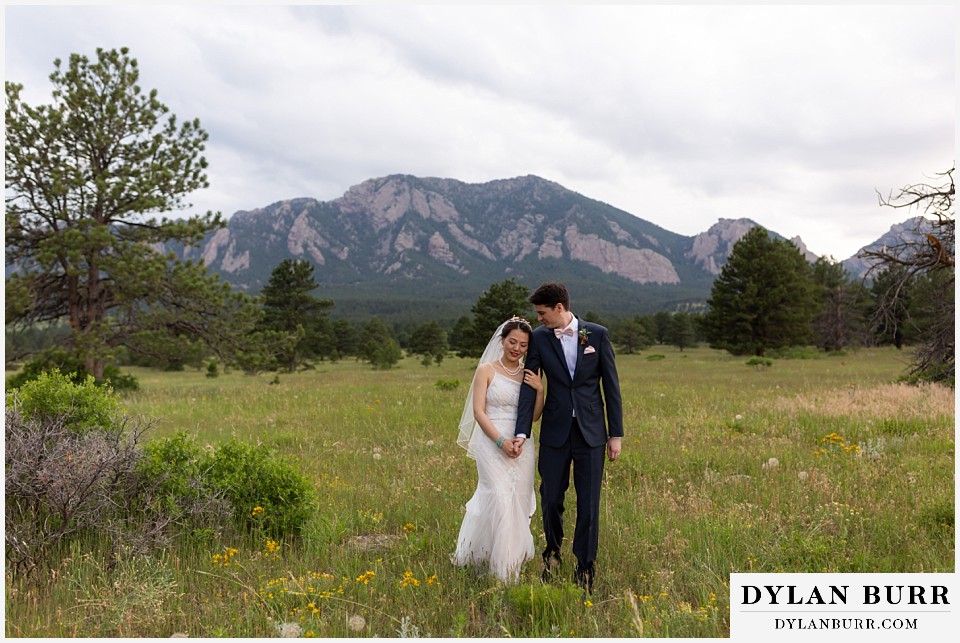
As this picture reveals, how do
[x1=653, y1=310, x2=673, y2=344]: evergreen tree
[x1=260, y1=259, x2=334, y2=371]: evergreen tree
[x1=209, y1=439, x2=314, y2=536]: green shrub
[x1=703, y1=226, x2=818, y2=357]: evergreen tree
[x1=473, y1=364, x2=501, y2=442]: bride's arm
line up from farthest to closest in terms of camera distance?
[x1=653, y1=310, x2=673, y2=344]: evergreen tree, [x1=260, y1=259, x2=334, y2=371]: evergreen tree, [x1=703, y1=226, x2=818, y2=357]: evergreen tree, [x1=209, y1=439, x2=314, y2=536]: green shrub, [x1=473, y1=364, x2=501, y2=442]: bride's arm

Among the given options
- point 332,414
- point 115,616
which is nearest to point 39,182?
point 332,414

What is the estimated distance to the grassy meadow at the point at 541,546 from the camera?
3.81m

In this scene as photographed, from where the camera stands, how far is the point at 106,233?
17.1 meters

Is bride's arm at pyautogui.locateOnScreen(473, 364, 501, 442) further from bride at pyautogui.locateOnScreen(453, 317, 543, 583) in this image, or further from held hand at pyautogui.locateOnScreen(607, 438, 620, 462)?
held hand at pyautogui.locateOnScreen(607, 438, 620, 462)

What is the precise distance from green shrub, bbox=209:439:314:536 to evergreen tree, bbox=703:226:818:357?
1638 inches

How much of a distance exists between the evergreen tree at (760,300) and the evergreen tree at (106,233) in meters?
35.7

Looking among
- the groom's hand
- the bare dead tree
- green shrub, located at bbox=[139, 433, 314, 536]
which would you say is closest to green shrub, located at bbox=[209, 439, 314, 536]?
green shrub, located at bbox=[139, 433, 314, 536]

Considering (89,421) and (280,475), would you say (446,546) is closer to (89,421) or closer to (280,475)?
(280,475)

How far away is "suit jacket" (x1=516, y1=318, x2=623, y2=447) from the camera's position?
4.60 metres

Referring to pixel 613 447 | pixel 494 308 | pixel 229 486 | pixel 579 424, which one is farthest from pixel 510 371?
pixel 494 308

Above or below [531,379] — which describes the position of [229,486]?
below

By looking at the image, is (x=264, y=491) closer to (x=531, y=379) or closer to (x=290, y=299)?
(x=531, y=379)

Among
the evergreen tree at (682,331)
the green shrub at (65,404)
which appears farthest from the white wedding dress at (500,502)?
the evergreen tree at (682,331)

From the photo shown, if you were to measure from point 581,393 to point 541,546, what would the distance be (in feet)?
5.87
